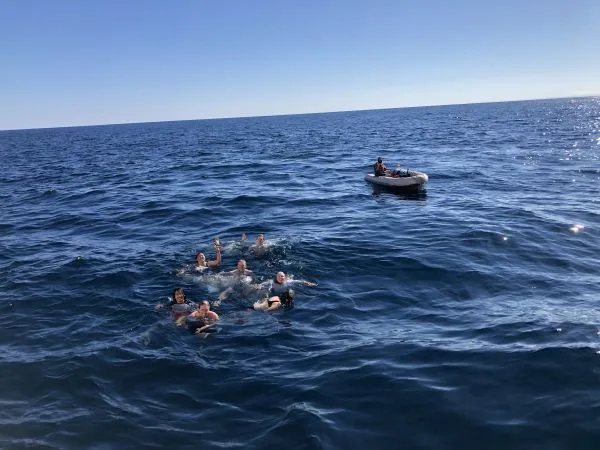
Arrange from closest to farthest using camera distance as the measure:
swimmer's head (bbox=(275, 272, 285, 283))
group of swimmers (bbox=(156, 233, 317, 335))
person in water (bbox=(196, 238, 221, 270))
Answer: group of swimmers (bbox=(156, 233, 317, 335)) → swimmer's head (bbox=(275, 272, 285, 283)) → person in water (bbox=(196, 238, 221, 270))

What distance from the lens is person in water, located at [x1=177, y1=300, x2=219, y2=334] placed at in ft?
39.9

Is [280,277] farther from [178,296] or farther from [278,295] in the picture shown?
[178,296]

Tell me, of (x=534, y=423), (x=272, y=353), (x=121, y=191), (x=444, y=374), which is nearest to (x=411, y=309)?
(x=444, y=374)

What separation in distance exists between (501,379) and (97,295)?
445 inches

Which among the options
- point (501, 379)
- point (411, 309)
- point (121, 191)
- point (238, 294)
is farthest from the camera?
point (121, 191)

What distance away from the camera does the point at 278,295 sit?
14.1 metres

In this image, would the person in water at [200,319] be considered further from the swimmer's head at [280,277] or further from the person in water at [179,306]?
the swimmer's head at [280,277]

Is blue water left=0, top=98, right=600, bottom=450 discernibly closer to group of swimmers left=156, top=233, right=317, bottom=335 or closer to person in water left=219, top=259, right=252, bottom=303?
group of swimmers left=156, top=233, right=317, bottom=335

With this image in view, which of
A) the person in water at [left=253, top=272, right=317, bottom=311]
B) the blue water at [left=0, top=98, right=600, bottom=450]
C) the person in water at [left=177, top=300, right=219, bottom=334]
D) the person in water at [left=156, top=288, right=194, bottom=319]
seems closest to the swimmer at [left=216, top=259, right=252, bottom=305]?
the blue water at [left=0, top=98, right=600, bottom=450]

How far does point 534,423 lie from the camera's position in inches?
320

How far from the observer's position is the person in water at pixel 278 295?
1327cm

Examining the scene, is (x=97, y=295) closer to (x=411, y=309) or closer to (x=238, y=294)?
(x=238, y=294)

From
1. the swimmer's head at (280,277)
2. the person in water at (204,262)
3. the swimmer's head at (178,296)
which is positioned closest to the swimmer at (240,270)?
the person in water at (204,262)

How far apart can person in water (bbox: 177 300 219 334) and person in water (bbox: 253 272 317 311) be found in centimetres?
132
